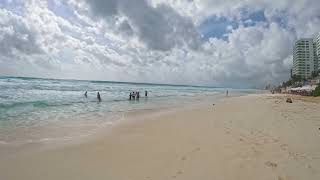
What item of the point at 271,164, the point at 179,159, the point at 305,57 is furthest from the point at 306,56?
the point at 179,159

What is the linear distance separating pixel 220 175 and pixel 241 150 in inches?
84.5

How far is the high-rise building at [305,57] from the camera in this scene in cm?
15825

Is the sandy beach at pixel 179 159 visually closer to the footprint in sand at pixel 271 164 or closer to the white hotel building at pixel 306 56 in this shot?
the footprint in sand at pixel 271 164

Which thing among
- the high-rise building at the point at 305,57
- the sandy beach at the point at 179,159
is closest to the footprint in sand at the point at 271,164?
the sandy beach at the point at 179,159

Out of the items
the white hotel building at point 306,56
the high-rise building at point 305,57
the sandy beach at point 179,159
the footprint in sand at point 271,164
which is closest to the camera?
the sandy beach at point 179,159

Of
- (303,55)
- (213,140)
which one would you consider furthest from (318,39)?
(213,140)

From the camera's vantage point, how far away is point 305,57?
160500 millimetres

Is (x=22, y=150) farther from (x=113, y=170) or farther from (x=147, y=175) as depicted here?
(x=147, y=175)

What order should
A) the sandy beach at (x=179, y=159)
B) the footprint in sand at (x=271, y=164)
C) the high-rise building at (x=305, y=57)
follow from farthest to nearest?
1. the high-rise building at (x=305, y=57)
2. the footprint in sand at (x=271, y=164)
3. the sandy beach at (x=179, y=159)

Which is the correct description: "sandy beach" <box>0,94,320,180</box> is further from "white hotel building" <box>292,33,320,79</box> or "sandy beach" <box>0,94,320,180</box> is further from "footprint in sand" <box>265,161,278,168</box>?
"white hotel building" <box>292,33,320,79</box>

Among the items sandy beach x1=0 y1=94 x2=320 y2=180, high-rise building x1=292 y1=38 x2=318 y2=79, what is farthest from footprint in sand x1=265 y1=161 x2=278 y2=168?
high-rise building x1=292 y1=38 x2=318 y2=79

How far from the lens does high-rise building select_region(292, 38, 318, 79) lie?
158m

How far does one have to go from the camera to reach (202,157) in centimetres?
729

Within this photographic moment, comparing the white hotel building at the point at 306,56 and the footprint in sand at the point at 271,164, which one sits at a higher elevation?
the white hotel building at the point at 306,56
